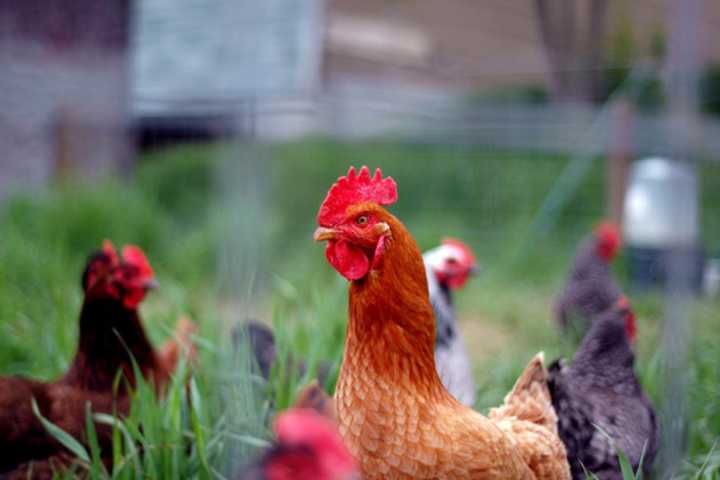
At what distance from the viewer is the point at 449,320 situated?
2674mm

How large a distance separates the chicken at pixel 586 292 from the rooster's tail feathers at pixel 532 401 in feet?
5.29

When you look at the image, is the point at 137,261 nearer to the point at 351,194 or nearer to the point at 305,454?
the point at 351,194

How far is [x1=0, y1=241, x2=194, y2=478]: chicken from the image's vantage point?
2.16m

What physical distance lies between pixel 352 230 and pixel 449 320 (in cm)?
126

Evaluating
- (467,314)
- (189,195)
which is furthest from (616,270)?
(189,195)

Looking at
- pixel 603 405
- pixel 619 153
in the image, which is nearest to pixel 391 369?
pixel 603 405

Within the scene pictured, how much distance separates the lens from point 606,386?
2199mm

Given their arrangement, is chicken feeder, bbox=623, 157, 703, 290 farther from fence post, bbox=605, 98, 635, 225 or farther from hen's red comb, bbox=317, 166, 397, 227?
hen's red comb, bbox=317, 166, 397, 227

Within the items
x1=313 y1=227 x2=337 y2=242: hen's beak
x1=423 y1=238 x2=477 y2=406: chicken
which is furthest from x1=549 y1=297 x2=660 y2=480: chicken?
x1=313 y1=227 x2=337 y2=242: hen's beak

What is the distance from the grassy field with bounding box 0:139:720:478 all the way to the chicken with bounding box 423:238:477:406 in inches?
5.6

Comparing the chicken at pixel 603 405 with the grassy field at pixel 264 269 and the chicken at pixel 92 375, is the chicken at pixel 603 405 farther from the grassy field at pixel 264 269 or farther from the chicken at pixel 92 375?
the chicken at pixel 92 375

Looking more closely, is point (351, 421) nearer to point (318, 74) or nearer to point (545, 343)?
point (545, 343)

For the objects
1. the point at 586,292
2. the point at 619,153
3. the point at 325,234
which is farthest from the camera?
the point at 619,153

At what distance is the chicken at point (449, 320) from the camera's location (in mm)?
2297
